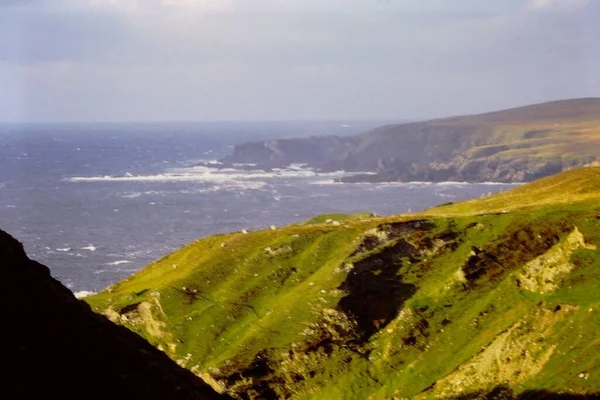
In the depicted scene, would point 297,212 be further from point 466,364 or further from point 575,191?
point 466,364

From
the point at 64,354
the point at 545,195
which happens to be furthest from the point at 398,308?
the point at 64,354

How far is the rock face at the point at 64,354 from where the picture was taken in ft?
71.9

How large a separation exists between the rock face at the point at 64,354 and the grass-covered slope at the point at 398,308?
78.9 feet

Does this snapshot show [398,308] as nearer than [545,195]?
Yes

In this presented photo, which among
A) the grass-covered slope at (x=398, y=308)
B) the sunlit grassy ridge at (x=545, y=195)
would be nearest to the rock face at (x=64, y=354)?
the grass-covered slope at (x=398, y=308)

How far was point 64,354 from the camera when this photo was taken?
2328 centimetres

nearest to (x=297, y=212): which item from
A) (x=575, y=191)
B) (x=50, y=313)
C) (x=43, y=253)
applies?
(x=43, y=253)

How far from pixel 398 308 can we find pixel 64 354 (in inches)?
1337

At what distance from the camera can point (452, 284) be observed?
5472 centimetres

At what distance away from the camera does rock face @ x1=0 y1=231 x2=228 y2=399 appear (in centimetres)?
2191

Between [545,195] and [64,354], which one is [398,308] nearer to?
[545,195]

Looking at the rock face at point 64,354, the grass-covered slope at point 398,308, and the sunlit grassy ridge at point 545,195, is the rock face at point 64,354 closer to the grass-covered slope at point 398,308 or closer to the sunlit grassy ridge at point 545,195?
the grass-covered slope at point 398,308

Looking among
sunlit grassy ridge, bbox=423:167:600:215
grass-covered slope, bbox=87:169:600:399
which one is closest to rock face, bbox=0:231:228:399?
grass-covered slope, bbox=87:169:600:399

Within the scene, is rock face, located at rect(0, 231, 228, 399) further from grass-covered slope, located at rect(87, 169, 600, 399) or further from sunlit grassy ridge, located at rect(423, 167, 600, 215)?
sunlit grassy ridge, located at rect(423, 167, 600, 215)
